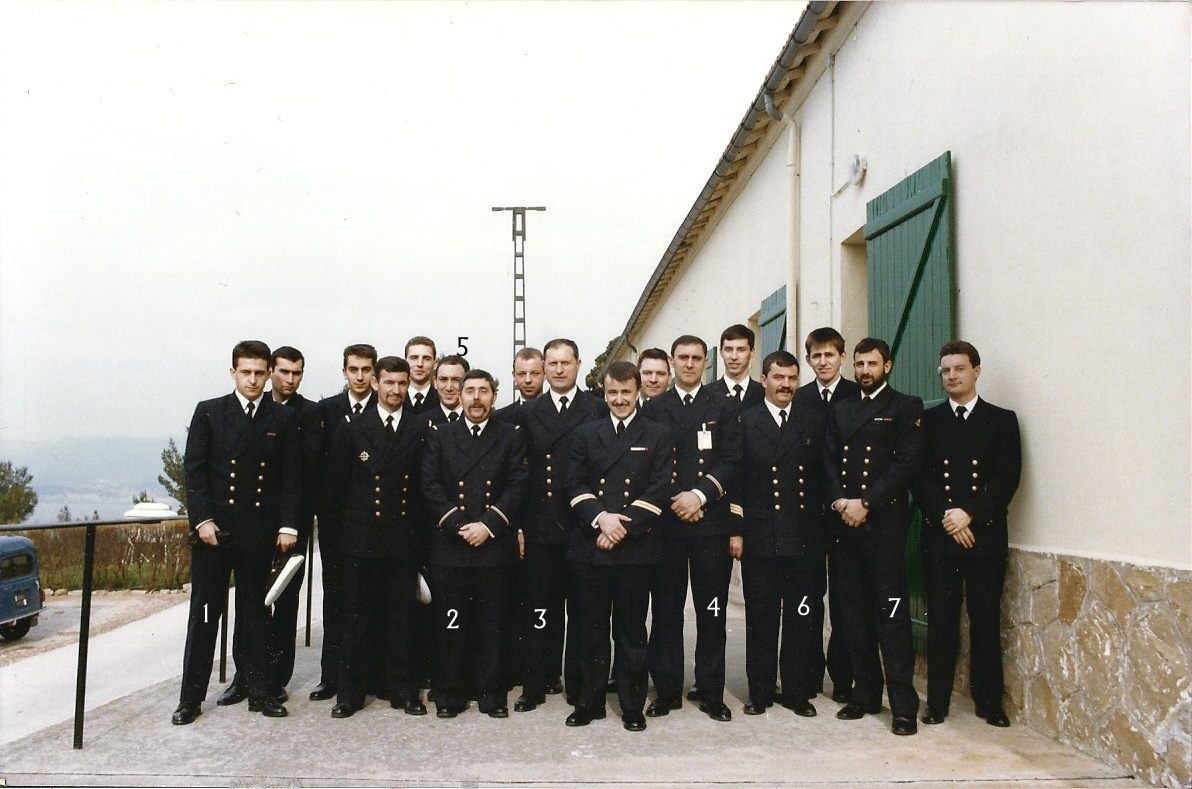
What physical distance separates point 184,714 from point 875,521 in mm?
3541

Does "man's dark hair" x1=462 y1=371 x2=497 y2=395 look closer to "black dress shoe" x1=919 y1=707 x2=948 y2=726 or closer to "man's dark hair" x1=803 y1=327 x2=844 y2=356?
"man's dark hair" x1=803 y1=327 x2=844 y2=356

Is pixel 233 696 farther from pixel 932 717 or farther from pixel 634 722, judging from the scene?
pixel 932 717

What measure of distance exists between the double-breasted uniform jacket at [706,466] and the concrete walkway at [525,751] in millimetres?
956

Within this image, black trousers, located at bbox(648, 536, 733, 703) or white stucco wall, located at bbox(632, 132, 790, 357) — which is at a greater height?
white stucco wall, located at bbox(632, 132, 790, 357)

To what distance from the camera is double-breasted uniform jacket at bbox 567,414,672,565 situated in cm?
475

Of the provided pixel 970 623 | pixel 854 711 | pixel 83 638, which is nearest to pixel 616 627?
pixel 854 711

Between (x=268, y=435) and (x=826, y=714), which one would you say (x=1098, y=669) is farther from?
(x=268, y=435)

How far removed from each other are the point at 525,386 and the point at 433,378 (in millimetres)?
658

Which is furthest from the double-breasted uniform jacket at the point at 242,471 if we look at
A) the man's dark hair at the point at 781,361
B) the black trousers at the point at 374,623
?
the man's dark hair at the point at 781,361

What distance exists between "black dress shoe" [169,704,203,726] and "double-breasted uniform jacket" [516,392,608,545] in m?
1.86

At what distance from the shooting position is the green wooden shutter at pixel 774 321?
9203 millimetres

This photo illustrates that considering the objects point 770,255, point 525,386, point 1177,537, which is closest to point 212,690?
point 525,386

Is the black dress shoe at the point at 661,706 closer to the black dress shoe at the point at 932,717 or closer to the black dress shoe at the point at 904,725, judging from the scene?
the black dress shoe at the point at 904,725

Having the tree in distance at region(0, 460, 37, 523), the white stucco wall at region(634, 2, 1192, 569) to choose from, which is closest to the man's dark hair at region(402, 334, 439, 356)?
the white stucco wall at region(634, 2, 1192, 569)
